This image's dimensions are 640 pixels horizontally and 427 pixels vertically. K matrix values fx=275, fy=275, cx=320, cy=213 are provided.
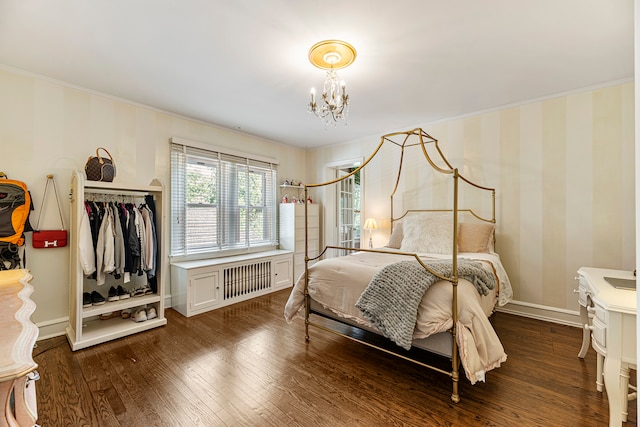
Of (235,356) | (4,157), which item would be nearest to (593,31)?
(235,356)

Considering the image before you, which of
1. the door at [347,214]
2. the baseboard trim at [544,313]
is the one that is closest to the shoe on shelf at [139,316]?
the door at [347,214]

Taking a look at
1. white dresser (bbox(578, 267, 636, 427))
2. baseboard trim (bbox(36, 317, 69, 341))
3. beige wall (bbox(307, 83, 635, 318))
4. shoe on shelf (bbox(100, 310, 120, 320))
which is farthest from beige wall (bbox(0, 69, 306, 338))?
white dresser (bbox(578, 267, 636, 427))

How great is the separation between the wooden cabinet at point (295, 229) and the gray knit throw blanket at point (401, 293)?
113 inches

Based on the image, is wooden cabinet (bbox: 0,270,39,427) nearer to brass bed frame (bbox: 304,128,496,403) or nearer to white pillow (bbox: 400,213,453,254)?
brass bed frame (bbox: 304,128,496,403)

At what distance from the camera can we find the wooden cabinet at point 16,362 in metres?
0.76

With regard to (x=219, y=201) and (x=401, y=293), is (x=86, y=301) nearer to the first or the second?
(x=219, y=201)

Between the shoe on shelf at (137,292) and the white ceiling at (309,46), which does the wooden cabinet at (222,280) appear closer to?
the shoe on shelf at (137,292)

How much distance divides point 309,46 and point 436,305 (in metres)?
2.20

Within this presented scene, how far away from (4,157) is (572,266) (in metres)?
5.93

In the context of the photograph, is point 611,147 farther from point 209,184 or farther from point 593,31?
point 209,184

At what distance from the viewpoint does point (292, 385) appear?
79.7 inches

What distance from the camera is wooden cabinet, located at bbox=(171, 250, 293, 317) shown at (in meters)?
3.45

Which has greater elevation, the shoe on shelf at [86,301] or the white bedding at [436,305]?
the white bedding at [436,305]

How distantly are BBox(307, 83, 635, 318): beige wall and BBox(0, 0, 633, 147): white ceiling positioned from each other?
0.93 feet
